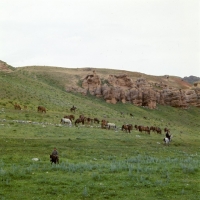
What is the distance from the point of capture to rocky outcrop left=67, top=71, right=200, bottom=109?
82.4m

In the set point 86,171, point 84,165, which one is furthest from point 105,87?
point 86,171

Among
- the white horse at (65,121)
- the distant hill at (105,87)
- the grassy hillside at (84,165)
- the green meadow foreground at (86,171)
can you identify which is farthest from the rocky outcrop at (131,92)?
the green meadow foreground at (86,171)

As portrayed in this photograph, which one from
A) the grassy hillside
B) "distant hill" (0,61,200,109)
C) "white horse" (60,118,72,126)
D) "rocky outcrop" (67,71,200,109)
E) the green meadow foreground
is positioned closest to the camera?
the green meadow foreground

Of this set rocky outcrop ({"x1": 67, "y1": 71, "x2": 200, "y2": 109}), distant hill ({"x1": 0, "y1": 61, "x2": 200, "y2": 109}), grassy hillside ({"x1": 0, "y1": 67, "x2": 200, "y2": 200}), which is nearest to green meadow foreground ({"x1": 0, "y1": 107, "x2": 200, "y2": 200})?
grassy hillside ({"x1": 0, "y1": 67, "x2": 200, "y2": 200})

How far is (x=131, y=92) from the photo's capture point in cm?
8612

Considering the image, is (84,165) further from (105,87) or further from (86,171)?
(105,87)

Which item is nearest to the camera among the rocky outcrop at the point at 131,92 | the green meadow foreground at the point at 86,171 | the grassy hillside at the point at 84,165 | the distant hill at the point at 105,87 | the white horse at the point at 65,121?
the green meadow foreground at the point at 86,171

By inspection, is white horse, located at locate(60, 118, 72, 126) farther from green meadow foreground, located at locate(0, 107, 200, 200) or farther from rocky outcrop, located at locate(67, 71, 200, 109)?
rocky outcrop, located at locate(67, 71, 200, 109)

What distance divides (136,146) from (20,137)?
36.2ft

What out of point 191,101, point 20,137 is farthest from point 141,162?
point 191,101

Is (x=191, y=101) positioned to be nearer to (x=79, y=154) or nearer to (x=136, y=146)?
(x=136, y=146)

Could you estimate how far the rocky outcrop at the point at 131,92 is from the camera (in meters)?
82.4

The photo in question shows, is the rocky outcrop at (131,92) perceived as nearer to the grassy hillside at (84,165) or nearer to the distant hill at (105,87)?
the distant hill at (105,87)

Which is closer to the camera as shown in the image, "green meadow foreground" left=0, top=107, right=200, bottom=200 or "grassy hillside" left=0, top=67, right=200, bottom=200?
"green meadow foreground" left=0, top=107, right=200, bottom=200
